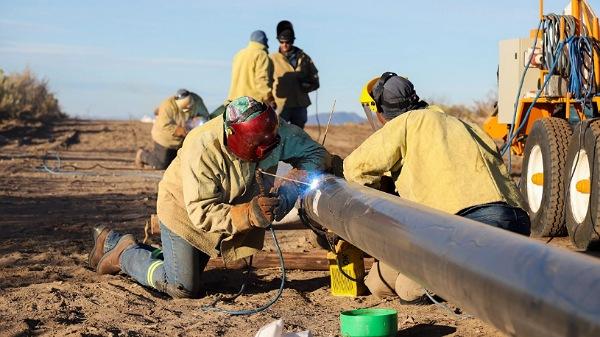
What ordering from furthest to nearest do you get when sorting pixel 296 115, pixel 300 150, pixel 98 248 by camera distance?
pixel 296 115 → pixel 98 248 → pixel 300 150

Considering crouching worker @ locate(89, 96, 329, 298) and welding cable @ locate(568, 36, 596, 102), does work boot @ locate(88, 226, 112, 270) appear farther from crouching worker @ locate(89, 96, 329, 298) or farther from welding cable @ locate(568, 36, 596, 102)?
welding cable @ locate(568, 36, 596, 102)

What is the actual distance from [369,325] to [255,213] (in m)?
1.29

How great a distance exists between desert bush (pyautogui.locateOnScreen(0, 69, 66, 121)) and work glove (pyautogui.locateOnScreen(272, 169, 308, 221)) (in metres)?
27.0

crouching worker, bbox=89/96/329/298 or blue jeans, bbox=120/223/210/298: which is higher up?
crouching worker, bbox=89/96/329/298

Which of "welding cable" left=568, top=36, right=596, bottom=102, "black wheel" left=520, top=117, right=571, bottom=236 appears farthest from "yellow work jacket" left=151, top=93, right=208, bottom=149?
"welding cable" left=568, top=36, right=596, bottom=102

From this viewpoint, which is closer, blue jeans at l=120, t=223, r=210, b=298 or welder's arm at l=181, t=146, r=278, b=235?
welder's arm at l=181, t=146, r=278, b=235

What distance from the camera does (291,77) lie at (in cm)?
1409

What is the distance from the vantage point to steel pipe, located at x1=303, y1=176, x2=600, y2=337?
320 cm

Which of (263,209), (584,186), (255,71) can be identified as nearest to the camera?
(263,209)

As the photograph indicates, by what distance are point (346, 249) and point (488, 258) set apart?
3.36 m

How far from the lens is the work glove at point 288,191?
6531 mm

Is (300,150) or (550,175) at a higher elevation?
(300,150)

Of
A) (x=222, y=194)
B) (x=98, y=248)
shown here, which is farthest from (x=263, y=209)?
(x=98, y=248)

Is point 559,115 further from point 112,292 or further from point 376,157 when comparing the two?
point 112,292
